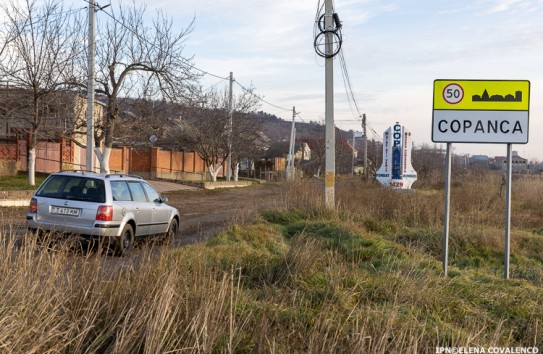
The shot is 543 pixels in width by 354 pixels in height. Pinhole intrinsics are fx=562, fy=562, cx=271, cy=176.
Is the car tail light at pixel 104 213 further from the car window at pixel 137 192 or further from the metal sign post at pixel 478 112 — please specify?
the metal sign post at pixel 478 112

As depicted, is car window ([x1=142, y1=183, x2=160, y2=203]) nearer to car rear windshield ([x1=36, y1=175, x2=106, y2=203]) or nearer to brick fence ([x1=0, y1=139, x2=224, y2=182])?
car rear windshield ([x1=36, y1=175, x2=106, y2=203])

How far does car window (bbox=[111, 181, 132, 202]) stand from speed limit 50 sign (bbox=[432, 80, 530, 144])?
18.5 ft

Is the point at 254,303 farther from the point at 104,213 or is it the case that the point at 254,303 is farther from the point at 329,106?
the point at 329,106

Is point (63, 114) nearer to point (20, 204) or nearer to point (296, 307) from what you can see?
point (20, 204)

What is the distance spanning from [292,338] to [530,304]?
12.3 feet

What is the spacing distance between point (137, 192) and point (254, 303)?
663cm

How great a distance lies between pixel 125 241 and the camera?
33.8ft

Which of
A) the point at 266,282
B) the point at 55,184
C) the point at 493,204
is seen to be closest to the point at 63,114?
the point at 55,184

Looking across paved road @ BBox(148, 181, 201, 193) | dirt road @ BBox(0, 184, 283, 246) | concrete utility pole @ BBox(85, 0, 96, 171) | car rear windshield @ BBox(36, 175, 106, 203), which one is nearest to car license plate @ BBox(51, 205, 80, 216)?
car rear windshield @ BBox(36, 175, 106, 203)

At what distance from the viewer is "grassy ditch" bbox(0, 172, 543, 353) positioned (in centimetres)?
374

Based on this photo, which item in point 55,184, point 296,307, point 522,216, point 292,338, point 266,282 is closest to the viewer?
point 292,338

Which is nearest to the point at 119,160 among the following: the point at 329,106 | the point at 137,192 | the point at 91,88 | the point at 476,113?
the point at 91,88

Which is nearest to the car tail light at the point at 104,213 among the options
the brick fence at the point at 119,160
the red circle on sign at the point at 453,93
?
the red circle on sign at the point at 453,93

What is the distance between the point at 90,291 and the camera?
447cm
